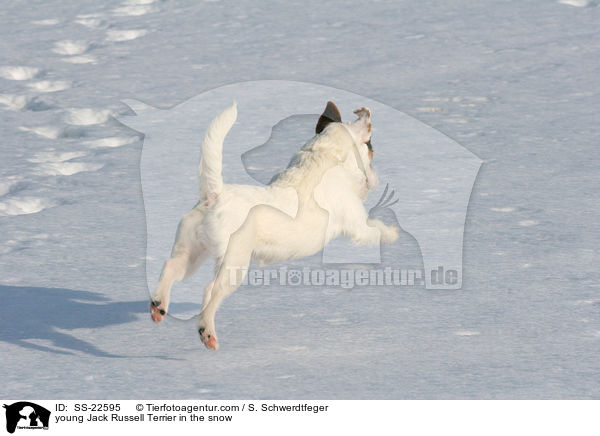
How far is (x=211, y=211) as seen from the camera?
318 centimetres

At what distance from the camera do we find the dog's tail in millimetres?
3107

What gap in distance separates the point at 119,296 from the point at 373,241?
1151mm

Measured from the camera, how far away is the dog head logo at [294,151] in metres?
4.36

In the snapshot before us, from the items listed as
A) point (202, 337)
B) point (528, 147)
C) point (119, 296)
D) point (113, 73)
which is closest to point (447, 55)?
point (528, 147)

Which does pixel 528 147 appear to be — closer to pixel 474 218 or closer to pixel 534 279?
pixel 474 218

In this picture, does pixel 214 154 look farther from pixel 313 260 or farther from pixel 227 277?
pixel 313 260

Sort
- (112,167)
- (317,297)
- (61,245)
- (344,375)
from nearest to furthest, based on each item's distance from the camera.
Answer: (344,375) < (317,297) < (61,245) < (112,167)

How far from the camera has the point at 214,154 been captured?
3117mm

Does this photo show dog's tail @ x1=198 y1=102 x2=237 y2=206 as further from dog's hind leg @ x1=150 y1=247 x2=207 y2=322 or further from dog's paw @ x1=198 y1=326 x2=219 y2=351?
dog's paw @ x1=198 y1=326 x2=219 y2=351

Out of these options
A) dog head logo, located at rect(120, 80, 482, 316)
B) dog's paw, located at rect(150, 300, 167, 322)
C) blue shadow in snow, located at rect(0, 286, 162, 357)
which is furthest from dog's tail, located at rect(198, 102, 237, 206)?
blue shadow in snow, located at rect(0, 286, 162, 357)
